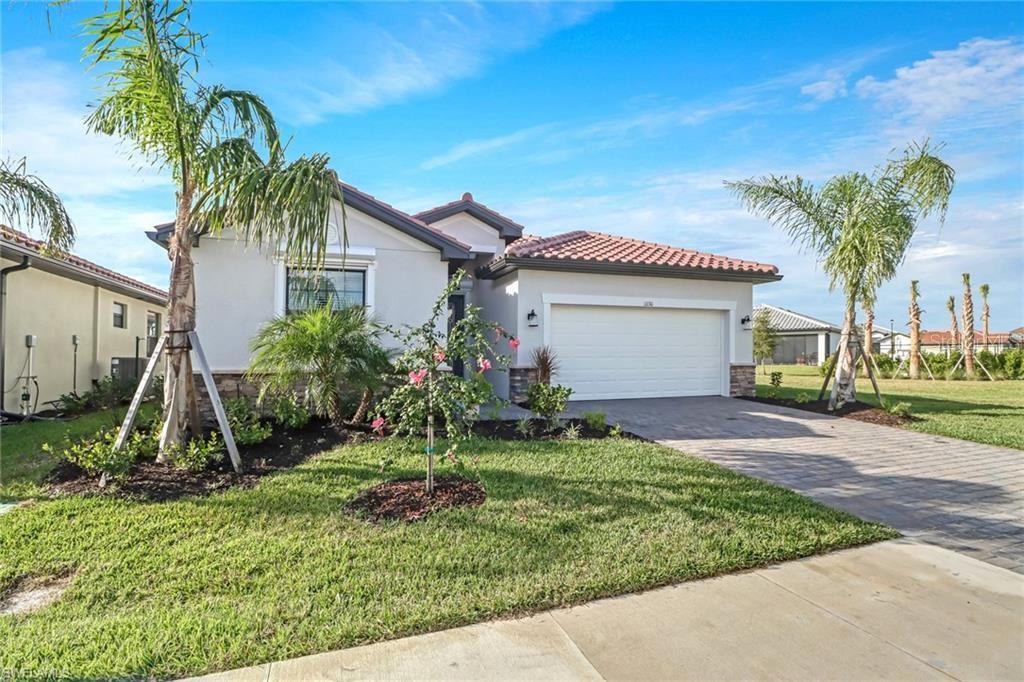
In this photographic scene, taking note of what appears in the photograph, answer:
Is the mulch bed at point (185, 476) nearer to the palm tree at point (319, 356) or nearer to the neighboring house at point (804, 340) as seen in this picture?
the palm tree at point (319, 356)

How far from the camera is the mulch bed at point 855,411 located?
10414 millimetres

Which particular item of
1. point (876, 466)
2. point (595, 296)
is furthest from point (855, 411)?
point (595, 296)

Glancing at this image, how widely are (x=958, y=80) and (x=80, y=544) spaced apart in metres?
12.8

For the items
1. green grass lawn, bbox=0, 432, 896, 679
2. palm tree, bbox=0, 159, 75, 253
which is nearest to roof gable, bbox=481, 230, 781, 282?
green grass lawn, bbox=0, 432, 896, 679

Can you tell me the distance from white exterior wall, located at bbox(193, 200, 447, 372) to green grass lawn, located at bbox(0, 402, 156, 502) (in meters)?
2.00

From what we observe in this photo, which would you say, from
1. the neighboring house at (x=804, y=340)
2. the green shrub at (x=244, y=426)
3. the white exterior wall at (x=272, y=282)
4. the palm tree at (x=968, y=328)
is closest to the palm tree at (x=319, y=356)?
the green shrub at (x=244, y=426)

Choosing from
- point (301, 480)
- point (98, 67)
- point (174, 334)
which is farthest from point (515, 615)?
point (98, 67)

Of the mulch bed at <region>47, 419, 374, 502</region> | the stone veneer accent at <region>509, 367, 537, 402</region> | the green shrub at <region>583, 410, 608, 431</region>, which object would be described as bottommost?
the mulch bed at <region>47, 419, 374, 502</region>

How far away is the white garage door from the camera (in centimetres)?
1280

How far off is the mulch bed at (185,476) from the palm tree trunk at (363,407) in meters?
0.92

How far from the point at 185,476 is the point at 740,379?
41.3 feet

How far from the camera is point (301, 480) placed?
5812 millimetres

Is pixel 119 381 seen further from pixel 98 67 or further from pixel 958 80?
pixel 958 80

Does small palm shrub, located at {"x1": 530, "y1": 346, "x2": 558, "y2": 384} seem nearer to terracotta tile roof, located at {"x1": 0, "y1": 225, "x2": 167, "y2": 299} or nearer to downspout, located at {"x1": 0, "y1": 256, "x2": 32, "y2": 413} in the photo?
terracotta tile roof, located at {"x1": 0, "y1": 225, "x2": 167, "y2": 299}
